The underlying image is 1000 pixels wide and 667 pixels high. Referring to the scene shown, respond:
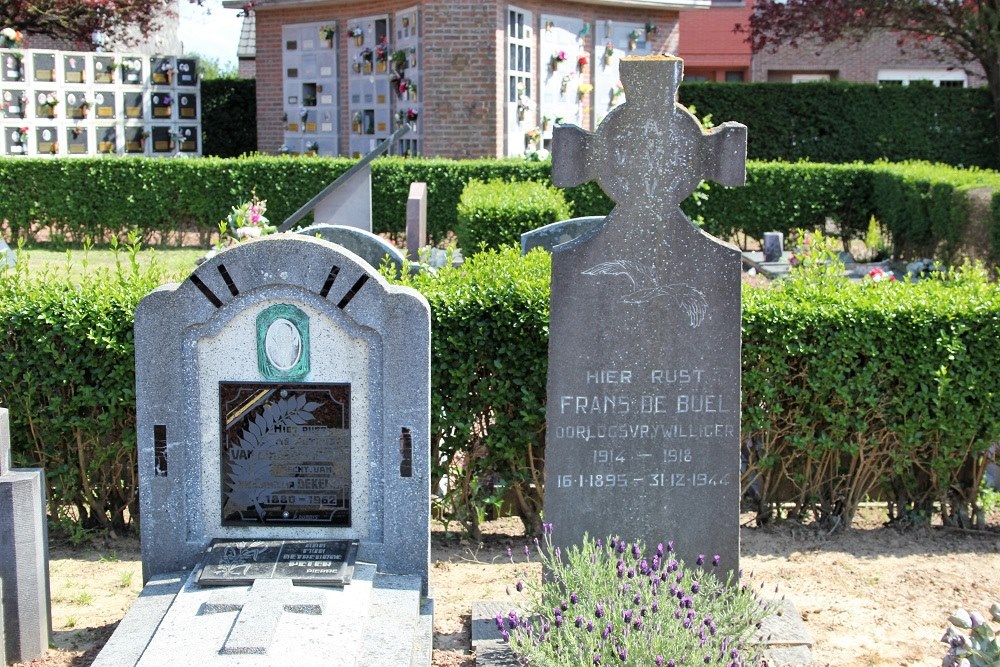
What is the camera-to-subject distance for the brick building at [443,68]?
18547mm

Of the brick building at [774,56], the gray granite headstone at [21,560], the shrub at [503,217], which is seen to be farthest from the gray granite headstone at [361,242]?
the brick building at [774,56]

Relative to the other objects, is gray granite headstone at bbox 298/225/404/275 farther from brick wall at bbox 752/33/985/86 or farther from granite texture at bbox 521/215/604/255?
brick wall at bbox 752/33/985/86

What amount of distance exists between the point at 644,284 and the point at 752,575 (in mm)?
1540

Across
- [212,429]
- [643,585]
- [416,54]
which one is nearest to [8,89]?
[416,54]

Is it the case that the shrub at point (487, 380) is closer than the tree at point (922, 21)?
Yes

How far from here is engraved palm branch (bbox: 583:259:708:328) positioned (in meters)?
4.64

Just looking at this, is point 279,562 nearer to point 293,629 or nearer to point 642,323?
point 293,629

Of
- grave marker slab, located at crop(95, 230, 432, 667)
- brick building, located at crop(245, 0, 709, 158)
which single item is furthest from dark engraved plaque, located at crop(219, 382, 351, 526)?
brick building, located at crop(245, 0, 709, 158)

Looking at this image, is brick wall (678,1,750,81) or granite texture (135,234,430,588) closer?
granite texture (135,234,430,588)

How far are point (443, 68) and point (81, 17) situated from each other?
8241 mm

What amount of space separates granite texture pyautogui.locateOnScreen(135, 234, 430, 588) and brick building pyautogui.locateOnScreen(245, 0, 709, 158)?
47.7 ft

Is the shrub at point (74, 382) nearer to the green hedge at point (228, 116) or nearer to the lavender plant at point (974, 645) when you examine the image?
the lavender plant at point (974, 645)

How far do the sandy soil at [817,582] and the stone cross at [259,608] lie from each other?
2.14ft

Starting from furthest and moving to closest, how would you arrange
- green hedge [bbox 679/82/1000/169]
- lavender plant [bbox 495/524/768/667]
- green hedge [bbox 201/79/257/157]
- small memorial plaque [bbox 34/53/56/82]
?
green hedge [bbox 201/79/257/157]
green hedge [bbox 679/82/1000/169]
small memorial plaque [bbox 34/53/56/82]
lavender plant [bbox 495/524/768/667]
